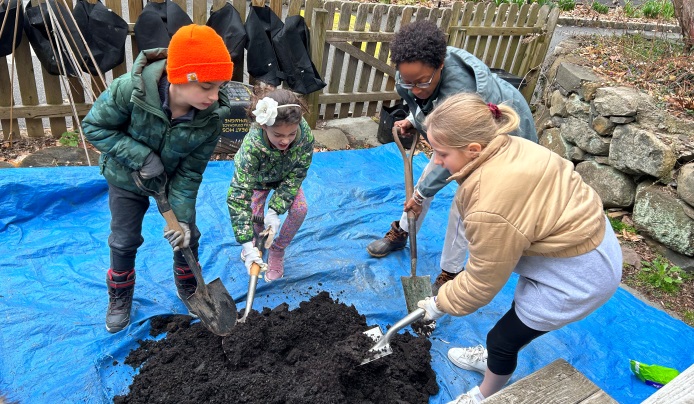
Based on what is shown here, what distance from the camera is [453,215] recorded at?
9.21ft

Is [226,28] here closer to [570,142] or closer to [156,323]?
[156,323]

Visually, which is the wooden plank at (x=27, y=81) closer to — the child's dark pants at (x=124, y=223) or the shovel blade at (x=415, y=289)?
the child's dark pants at (x=124, y=223)

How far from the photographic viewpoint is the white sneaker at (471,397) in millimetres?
2246

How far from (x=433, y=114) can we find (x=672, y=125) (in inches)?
138

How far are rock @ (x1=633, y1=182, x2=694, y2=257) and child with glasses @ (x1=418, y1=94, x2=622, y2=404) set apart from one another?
2428 mm

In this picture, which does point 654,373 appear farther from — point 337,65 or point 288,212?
point 337,65

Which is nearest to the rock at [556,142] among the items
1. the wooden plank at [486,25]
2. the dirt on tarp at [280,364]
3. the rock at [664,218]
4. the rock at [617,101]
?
the rock at [617,101]

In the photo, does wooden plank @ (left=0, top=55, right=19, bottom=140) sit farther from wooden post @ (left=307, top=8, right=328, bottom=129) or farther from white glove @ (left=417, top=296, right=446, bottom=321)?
white glove @ (left=417, top=296, right=446, bottom=321)

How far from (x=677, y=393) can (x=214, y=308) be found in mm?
2034

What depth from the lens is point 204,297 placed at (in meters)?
2.46

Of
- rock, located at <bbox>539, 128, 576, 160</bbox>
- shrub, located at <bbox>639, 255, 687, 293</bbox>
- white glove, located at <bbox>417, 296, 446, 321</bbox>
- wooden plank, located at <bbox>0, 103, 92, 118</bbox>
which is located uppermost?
white glove, located at <bbox>417, 296, 446, 321</bbox>

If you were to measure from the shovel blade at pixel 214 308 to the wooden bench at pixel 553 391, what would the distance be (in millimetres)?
1363

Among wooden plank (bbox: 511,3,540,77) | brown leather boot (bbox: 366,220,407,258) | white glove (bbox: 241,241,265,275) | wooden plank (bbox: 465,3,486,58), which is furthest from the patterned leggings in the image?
wooden plank (bbox: 511,3,540,77)

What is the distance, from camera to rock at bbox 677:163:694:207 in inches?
141
